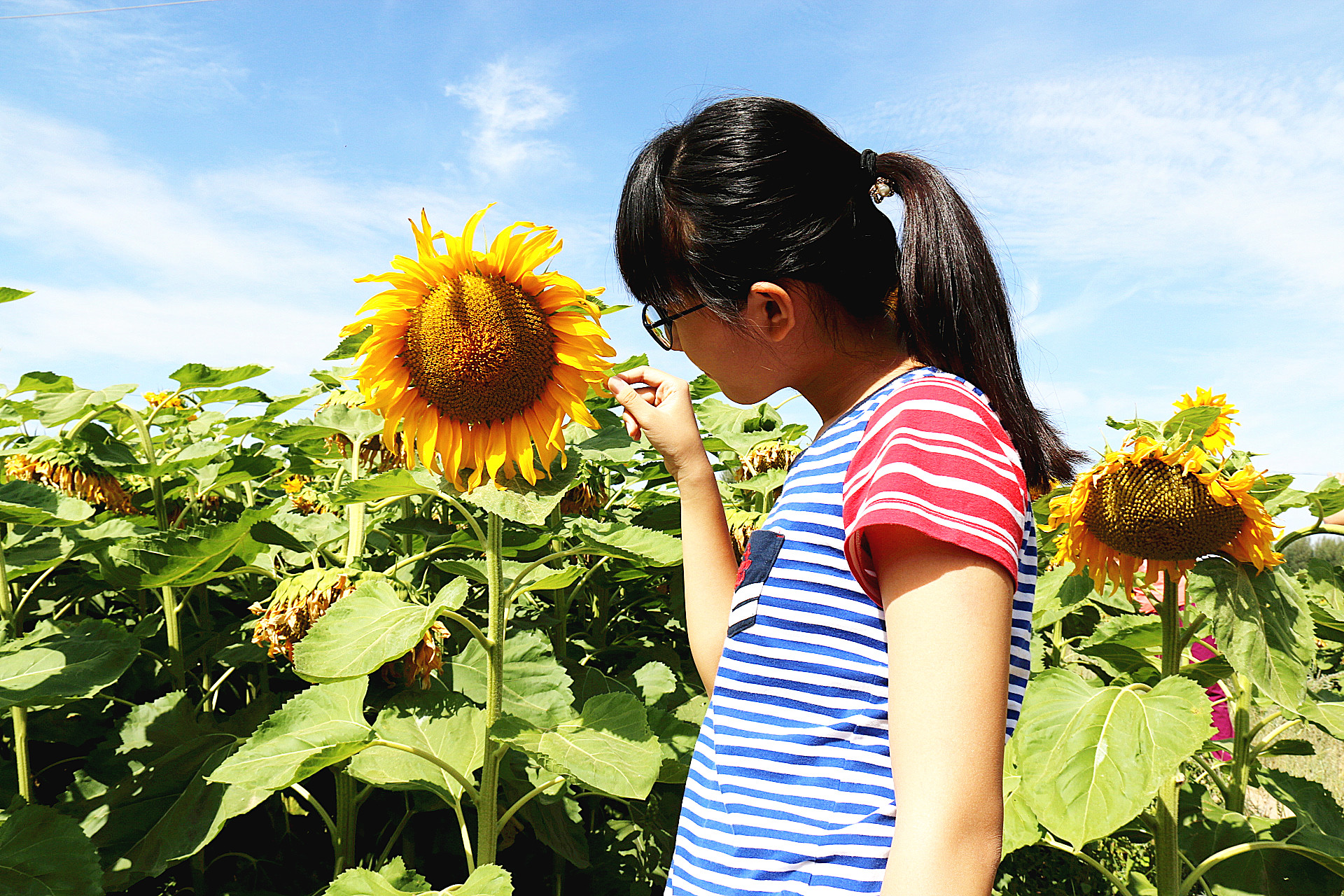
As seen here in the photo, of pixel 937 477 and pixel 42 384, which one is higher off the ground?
pixel 42 384

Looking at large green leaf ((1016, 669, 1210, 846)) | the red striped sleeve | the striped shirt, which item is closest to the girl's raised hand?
the striped shirt

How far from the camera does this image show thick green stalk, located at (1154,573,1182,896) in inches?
84.9

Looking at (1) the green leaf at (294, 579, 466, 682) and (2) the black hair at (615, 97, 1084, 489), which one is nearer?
(2) the black hair at (615, 97, 1084, 489)

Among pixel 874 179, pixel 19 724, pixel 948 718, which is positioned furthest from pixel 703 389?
pixel 948 718

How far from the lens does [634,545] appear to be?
1.75 m

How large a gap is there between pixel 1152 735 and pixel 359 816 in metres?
2.05

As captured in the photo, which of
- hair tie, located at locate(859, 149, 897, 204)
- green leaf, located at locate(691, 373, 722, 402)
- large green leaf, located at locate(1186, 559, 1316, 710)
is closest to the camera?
hair tie, located at locate(859, 149, 897, 204)

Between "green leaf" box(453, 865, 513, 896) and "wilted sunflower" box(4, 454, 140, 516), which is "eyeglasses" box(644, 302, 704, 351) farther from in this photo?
"wilted sunflower" box(4, 454, 140, 516)

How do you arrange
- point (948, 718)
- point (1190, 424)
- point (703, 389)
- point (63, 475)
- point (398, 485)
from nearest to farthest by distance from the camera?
point (948, 718), point (398, 485), point (1190, 424), point (63, 475), point (703, 389)

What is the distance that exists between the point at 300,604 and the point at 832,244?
1.26 m

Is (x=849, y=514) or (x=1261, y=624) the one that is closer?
(x=849, y=514)

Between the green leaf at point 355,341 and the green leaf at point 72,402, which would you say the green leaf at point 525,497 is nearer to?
the green leaf at point 355,341

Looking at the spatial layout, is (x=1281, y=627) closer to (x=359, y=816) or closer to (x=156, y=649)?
(x=359, y=816)

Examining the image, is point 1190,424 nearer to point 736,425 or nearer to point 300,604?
point 736,425
